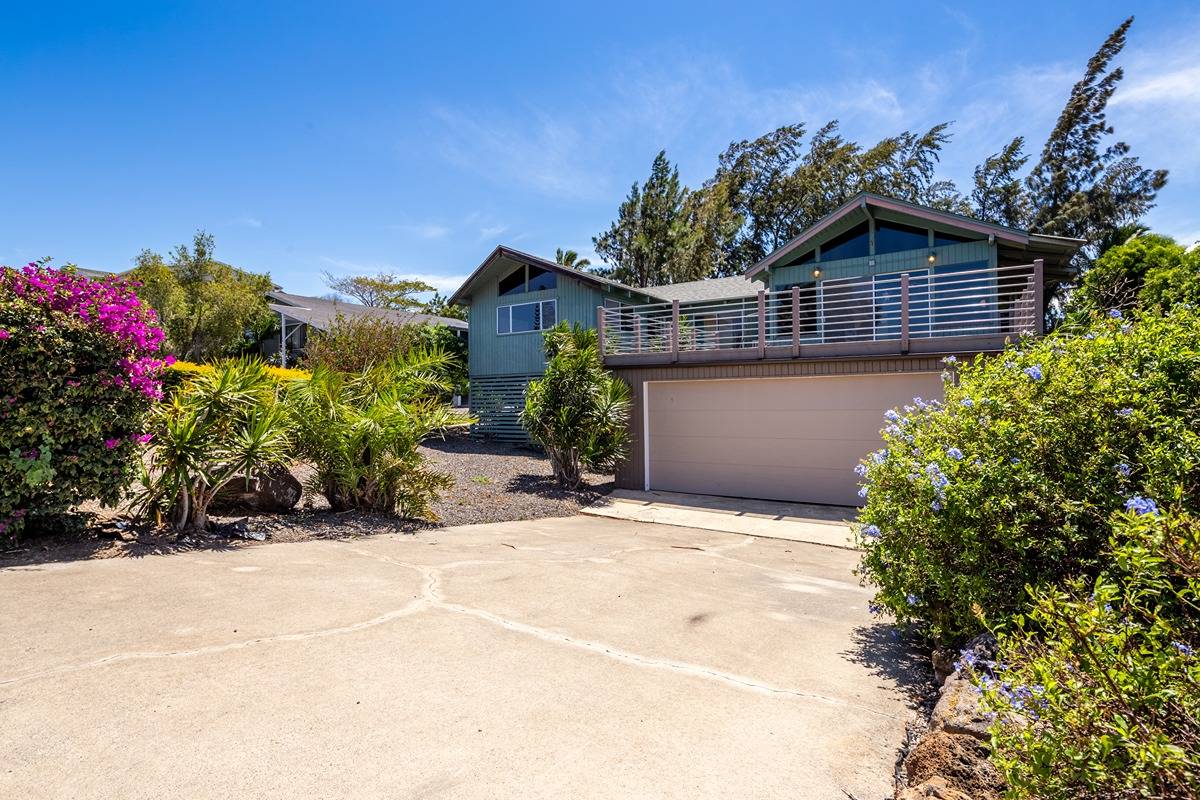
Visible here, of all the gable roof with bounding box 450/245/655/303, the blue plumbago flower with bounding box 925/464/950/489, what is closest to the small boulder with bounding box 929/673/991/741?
the blue plumbago flower with bounding box 925/464/950/489

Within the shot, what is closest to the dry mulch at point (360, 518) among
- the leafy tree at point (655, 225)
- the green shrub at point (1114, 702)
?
the green shrub at point (1114, 702)

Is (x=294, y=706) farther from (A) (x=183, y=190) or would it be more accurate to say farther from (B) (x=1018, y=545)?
(A) (x=183, y=190)

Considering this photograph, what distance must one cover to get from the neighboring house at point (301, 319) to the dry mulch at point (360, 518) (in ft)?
36.9

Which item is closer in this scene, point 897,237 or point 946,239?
point 946,239

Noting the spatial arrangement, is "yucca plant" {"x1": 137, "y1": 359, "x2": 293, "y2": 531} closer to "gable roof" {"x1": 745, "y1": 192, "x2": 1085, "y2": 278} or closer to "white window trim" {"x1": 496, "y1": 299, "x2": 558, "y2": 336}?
"white window trim" {"x1": 496, "y1": 299, "x2": 558, "y2": 336}

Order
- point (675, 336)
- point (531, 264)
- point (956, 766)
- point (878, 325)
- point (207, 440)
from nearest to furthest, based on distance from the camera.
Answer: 1. point (956, 766)
2. point (207, 440)
3. point (675, 336)
4. point (878, 325)
5. point (531, 264)

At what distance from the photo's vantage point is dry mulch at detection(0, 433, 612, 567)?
544 centimetres

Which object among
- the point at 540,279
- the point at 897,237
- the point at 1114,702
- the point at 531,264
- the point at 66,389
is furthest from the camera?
the point at 540,279

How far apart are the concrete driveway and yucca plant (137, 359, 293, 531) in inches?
40.1

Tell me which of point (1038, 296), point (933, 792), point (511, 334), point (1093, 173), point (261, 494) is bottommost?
point (933, 792)

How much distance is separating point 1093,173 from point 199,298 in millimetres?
38798

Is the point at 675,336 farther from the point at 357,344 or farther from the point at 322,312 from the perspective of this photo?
the point at 322,312

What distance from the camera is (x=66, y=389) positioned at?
521 cm

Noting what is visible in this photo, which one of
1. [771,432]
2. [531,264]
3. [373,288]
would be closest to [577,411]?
[771,432]
